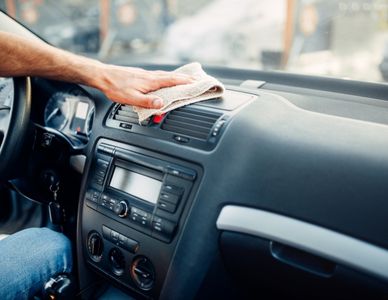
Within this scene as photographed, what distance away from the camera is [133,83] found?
3.87ft

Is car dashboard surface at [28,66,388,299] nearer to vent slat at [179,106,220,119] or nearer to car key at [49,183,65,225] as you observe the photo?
vent slat at [179,106,220,119]

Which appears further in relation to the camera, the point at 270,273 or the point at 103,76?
the point at 103,76

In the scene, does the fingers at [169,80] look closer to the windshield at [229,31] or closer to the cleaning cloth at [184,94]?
the cleaning cloth at [184,94]

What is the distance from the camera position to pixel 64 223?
149 cm

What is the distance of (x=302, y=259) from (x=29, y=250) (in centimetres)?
73

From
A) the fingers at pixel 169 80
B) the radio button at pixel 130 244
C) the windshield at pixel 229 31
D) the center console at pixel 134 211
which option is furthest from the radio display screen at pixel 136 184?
the windshield at pixel 229 31

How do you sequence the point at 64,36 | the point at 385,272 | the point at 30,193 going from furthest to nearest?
the point at 64,36, the point at 30,193, the point at 385,272

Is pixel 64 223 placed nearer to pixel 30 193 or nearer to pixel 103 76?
pixel 30 193

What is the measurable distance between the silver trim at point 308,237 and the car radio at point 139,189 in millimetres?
129

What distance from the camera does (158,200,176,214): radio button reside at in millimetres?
1073

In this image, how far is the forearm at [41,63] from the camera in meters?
1.16

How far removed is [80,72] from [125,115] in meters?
0.17

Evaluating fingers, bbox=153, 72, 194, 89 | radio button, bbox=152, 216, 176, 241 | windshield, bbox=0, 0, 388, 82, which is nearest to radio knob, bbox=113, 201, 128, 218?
radio button, bbox=152, 216, 176, 241

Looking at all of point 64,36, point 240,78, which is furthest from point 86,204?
point 64,36
